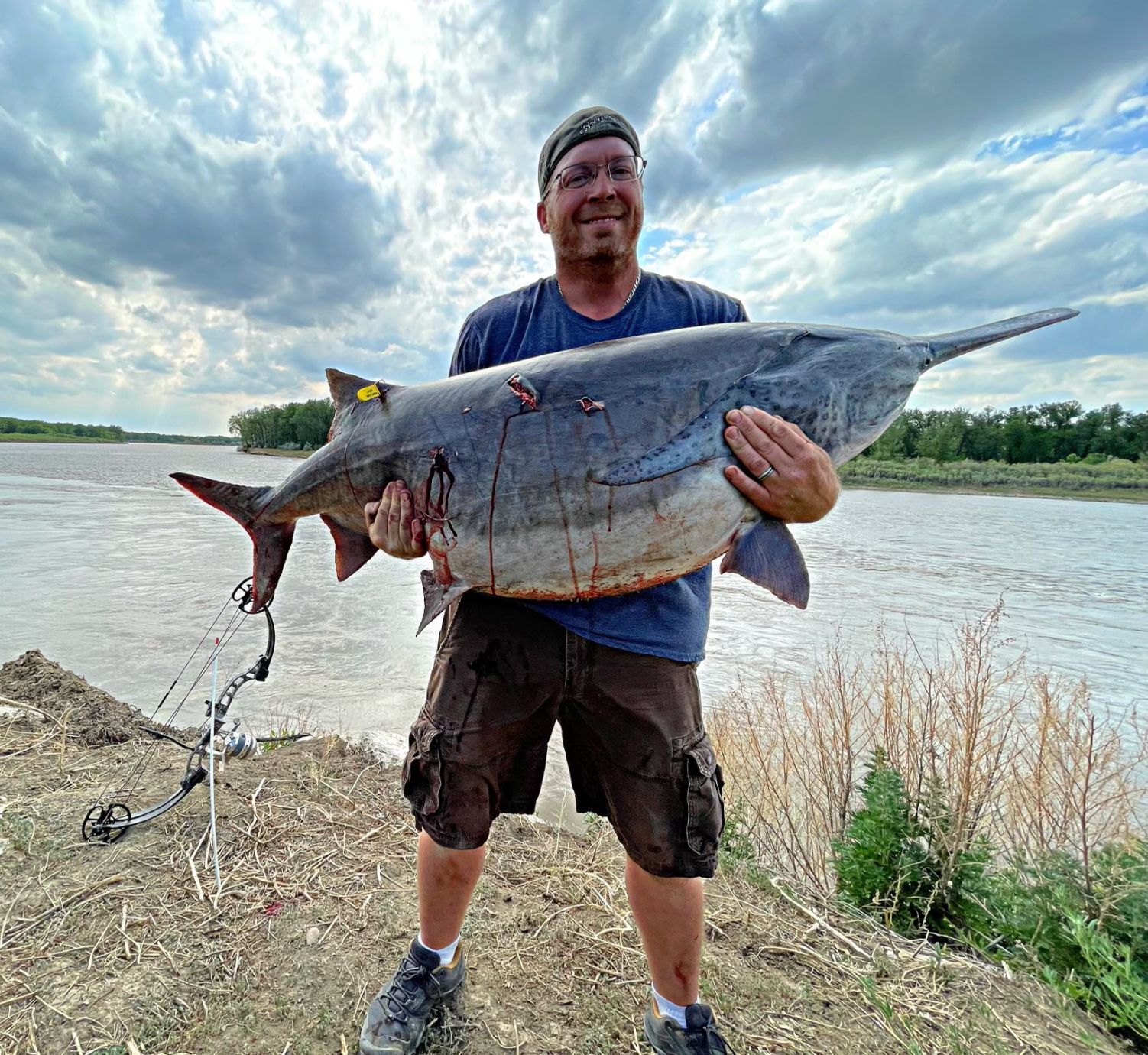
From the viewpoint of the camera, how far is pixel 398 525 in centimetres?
213

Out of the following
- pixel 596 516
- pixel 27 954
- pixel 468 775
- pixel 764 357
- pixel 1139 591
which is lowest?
pixel 1139 591

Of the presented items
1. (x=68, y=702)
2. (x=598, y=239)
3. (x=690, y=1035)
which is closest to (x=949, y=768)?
(x=690, y=1035)

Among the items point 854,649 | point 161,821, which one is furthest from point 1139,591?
point 161,821

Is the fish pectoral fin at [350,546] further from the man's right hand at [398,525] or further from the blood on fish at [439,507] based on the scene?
the blood on fish at [439,507]

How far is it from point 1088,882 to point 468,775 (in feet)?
10.4

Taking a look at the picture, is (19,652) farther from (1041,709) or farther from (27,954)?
(1041,709)

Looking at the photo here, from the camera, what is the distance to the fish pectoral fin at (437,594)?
199 centimetres

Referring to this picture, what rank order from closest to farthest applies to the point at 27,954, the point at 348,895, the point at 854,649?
the point at 27,954
the point at 348,895
the point at 854,649

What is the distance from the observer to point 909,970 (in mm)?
2609

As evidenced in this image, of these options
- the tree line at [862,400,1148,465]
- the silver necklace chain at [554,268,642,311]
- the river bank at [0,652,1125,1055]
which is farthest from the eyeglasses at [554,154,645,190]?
the tree line at [862,400,1148,465]

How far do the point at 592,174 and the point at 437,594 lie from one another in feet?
5.40

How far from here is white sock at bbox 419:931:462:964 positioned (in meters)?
2.30

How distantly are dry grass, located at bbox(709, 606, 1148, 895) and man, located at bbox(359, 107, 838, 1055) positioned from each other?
86.0 inches

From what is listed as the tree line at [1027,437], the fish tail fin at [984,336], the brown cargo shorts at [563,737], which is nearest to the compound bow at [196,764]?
the brown cargo shorts at [563,737]
